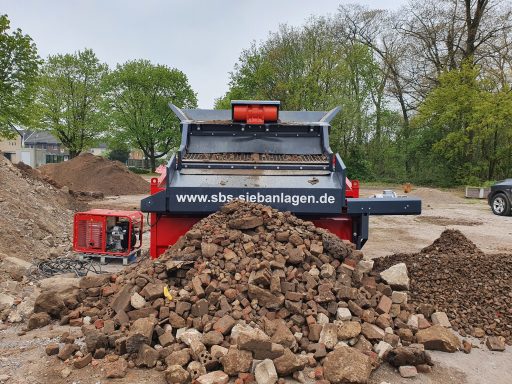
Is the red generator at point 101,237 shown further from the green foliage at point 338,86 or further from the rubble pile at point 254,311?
the green foliage at point 338,86

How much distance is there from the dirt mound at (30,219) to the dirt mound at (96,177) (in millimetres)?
8934

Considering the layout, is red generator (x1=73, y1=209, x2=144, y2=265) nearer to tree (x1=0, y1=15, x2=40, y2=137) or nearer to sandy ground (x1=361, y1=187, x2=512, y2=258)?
sandy ground (x1=361, y1=187, x2=512, y2=258)

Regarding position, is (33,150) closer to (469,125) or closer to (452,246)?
(469,125)

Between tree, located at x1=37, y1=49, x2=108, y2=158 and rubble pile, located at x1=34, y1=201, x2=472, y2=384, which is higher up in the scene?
tree, located at x1=37, y1=49, x2=108, y2=158

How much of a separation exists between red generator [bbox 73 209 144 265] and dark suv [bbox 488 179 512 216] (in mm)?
12119

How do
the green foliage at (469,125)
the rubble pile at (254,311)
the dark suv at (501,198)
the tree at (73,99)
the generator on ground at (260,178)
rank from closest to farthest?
1. the rubble pile at (254,311)
2. the generator on ground at (260,178)
3. the dark suv at (501,198)
4. the green foliage at (469,125)
5. the tree at (73,99)

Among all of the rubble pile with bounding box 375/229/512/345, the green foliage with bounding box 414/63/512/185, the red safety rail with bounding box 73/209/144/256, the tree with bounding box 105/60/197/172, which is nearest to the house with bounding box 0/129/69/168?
the tree with bounding box 105/60/197/172

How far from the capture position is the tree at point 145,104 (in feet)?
134

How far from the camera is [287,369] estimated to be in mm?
3197

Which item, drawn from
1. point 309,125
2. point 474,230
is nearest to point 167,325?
point 309,125

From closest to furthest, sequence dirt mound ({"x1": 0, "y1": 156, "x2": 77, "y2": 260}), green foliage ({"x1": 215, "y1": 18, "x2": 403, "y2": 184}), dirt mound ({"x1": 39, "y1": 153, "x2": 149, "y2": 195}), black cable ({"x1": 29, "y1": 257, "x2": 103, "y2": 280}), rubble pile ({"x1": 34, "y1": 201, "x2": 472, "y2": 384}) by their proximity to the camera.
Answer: rubble pile ({"x1": 34, "y1": 201, "x2": 472, "y2": 384}) → black cable ({"x1": 29, "y1": 257, "x2": 103, "y2": 280}) → dirt mound ({"x1": 0, "y1": 156, "x2": 77, "y2": 260}) → dirt mound ({"x1": 39, "y1": 153, "x2": 149, "y2": 195}) → green foliage ({"x1": 215, "y1": 18, "x2": 403, "y2": 184})

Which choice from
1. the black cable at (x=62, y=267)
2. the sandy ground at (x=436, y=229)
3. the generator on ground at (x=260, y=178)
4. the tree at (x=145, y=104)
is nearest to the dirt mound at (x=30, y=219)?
the black cable at (x=62, y=267)

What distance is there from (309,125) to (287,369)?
3.27 metres

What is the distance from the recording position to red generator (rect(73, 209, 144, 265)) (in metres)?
7.36
